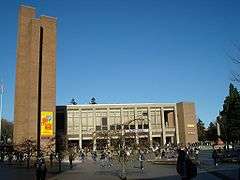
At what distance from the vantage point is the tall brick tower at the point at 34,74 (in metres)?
88.1

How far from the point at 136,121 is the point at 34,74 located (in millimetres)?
36239

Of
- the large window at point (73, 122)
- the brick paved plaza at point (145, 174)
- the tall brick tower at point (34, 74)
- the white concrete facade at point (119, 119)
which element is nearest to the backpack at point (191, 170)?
the brick paved plaza at point (145, 174)

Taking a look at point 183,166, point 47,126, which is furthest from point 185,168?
point 47,126

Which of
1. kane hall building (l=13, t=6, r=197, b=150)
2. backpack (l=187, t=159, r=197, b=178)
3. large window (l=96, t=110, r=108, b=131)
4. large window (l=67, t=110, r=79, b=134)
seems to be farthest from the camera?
large window (l=96, t=110, r=108, b=131)

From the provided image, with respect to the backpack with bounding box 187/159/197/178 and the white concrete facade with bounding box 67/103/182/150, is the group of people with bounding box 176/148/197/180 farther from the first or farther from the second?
the white concrete facade with bounding box 67/103/182/150

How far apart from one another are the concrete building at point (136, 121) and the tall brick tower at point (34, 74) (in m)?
21.3

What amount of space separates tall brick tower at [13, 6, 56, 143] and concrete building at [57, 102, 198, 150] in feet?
69.8

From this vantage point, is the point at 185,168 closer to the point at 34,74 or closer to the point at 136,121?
the point at 34,74

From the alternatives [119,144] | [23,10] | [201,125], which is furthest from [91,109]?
[119,144]

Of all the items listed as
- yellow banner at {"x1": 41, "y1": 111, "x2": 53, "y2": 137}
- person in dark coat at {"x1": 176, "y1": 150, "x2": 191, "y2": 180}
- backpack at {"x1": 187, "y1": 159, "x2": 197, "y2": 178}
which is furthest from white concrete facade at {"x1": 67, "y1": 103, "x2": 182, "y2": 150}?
backpack at {"x1": 187, "y1": 159, "x2": 197, "y2": 178}

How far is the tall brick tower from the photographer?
289 feet

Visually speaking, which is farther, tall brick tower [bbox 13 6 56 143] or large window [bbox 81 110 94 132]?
large window [bbox 81 110 94 132]

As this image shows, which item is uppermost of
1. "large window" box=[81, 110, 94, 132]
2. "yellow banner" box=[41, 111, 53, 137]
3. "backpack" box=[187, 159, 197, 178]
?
"large window" box=[81, 110, 94, 132]

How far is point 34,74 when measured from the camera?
297 feet
